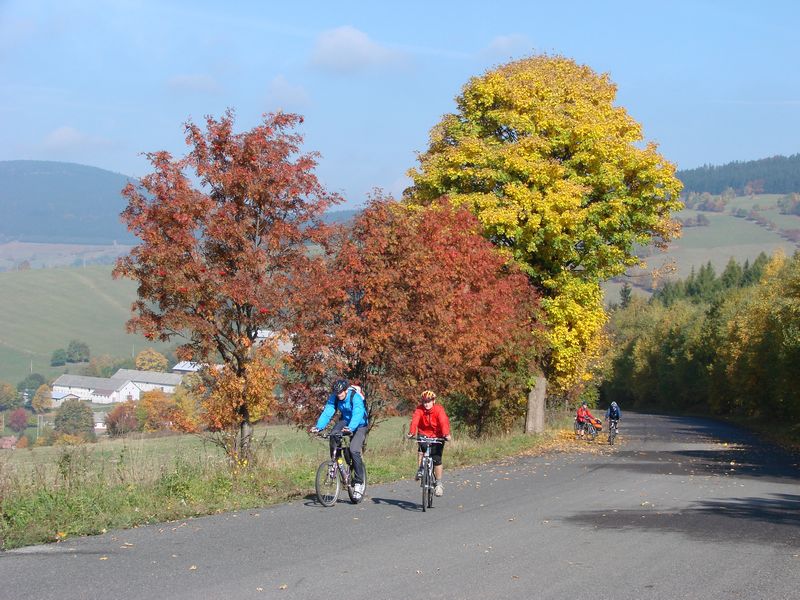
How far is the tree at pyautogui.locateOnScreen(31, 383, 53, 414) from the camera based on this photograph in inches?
3236

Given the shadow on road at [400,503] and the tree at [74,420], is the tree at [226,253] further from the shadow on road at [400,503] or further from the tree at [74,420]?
the tree at [74,420]

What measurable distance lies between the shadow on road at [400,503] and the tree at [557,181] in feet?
A: 54.8

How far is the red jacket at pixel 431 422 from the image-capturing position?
16.3 m

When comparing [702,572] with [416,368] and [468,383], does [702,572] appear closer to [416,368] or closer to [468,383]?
[416,368]

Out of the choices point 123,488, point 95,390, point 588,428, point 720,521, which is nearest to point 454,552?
point 720,521

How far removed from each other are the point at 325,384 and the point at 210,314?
16.4 ft

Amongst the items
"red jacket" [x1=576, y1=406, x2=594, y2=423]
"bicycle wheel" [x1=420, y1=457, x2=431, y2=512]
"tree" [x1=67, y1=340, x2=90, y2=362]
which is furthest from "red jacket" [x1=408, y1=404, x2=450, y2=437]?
"tree" [x1=67, y1=340, x2=90, y2=362]

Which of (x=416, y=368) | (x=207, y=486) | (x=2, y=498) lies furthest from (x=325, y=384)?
(x=2, y=498)

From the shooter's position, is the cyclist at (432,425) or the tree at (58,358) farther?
the tree at (58,358)

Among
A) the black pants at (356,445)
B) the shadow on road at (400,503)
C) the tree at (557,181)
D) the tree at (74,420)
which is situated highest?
the tree at (557,181)

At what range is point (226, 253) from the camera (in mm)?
19078

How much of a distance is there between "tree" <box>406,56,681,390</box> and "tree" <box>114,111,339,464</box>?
45.4 feet

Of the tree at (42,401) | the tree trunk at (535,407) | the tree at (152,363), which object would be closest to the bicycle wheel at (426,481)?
the tree trunk at (535,407)

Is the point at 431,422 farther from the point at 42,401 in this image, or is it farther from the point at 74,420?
the point at 42,401
